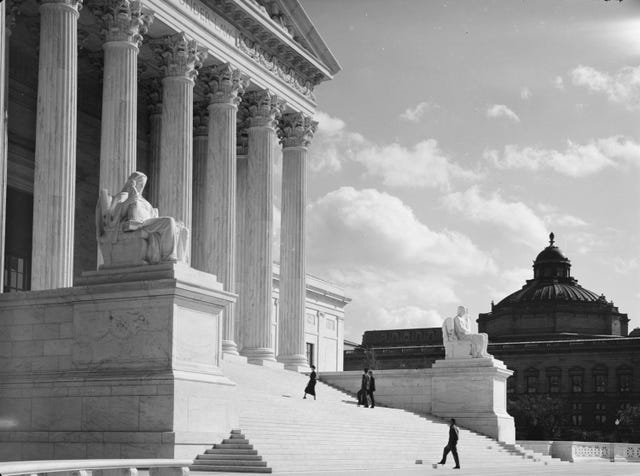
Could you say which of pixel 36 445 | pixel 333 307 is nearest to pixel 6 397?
pixel 36 445

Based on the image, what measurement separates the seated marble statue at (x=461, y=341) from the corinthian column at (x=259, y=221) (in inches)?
368

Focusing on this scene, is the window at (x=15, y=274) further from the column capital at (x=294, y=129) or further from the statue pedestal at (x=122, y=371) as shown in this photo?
the statue pedestal at (x=122, y=371)

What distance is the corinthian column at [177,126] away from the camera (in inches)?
2029

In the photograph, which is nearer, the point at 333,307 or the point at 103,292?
the point at 103,292

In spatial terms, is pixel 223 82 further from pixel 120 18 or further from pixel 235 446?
pixel 235 446

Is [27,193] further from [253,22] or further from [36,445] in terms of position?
[36,445]

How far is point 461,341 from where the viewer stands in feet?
182

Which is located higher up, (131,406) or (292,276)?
(292,276)

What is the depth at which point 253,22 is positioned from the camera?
57719mm

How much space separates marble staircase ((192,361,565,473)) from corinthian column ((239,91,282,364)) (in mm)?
2915

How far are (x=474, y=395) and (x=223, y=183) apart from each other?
52.5 ft

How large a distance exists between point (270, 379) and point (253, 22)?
719 inches

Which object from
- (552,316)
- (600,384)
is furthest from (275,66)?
(552,316)

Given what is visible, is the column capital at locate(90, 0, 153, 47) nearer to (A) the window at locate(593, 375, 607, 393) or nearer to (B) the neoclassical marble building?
(B) the neoclassical marble building
